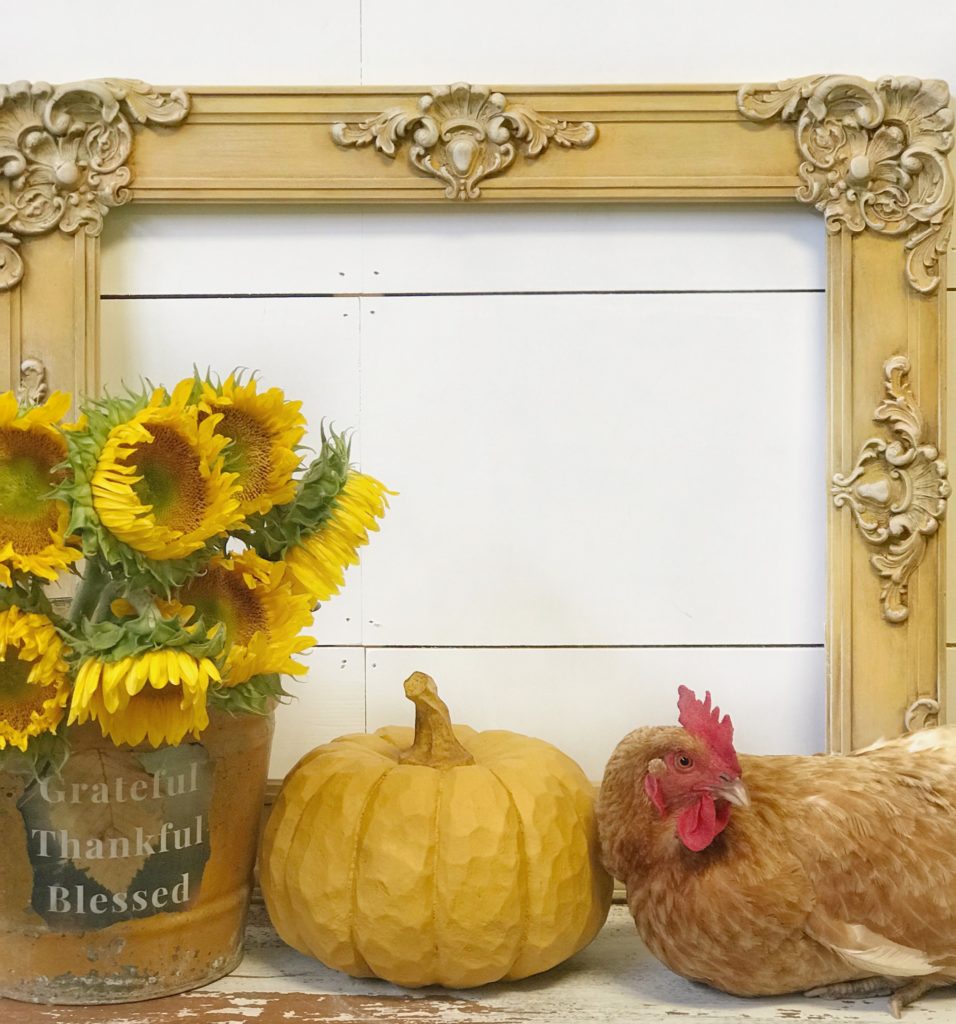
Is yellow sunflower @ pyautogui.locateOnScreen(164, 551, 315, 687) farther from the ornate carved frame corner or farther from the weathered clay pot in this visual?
the ornate carved frame corner

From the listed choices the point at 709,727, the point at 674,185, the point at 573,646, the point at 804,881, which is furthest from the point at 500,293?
the point at 804,881

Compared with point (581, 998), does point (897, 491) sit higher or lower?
higher

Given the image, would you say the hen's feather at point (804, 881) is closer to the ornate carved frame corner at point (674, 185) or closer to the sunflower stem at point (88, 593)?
the ornate carved frame corner at point (674, 185)

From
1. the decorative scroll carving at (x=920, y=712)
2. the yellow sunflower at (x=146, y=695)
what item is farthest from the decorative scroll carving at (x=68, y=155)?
the decorative scroll carving at (x=920, y=712)

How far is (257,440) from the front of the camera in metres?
0.63

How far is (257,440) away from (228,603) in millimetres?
104

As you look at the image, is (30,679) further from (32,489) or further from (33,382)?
(33,382)

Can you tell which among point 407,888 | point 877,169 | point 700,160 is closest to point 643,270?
point 700,160

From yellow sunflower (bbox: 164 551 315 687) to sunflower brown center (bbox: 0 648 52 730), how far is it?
0.09 m

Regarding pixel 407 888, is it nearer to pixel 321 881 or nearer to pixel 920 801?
pixel 321 881

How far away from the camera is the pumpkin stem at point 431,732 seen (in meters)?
0.71

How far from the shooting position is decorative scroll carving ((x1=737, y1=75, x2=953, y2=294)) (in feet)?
2.80

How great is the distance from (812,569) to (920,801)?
253 mm

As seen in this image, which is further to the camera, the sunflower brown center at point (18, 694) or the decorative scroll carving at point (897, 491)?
the decorative scroll carving at point (897, 491)
